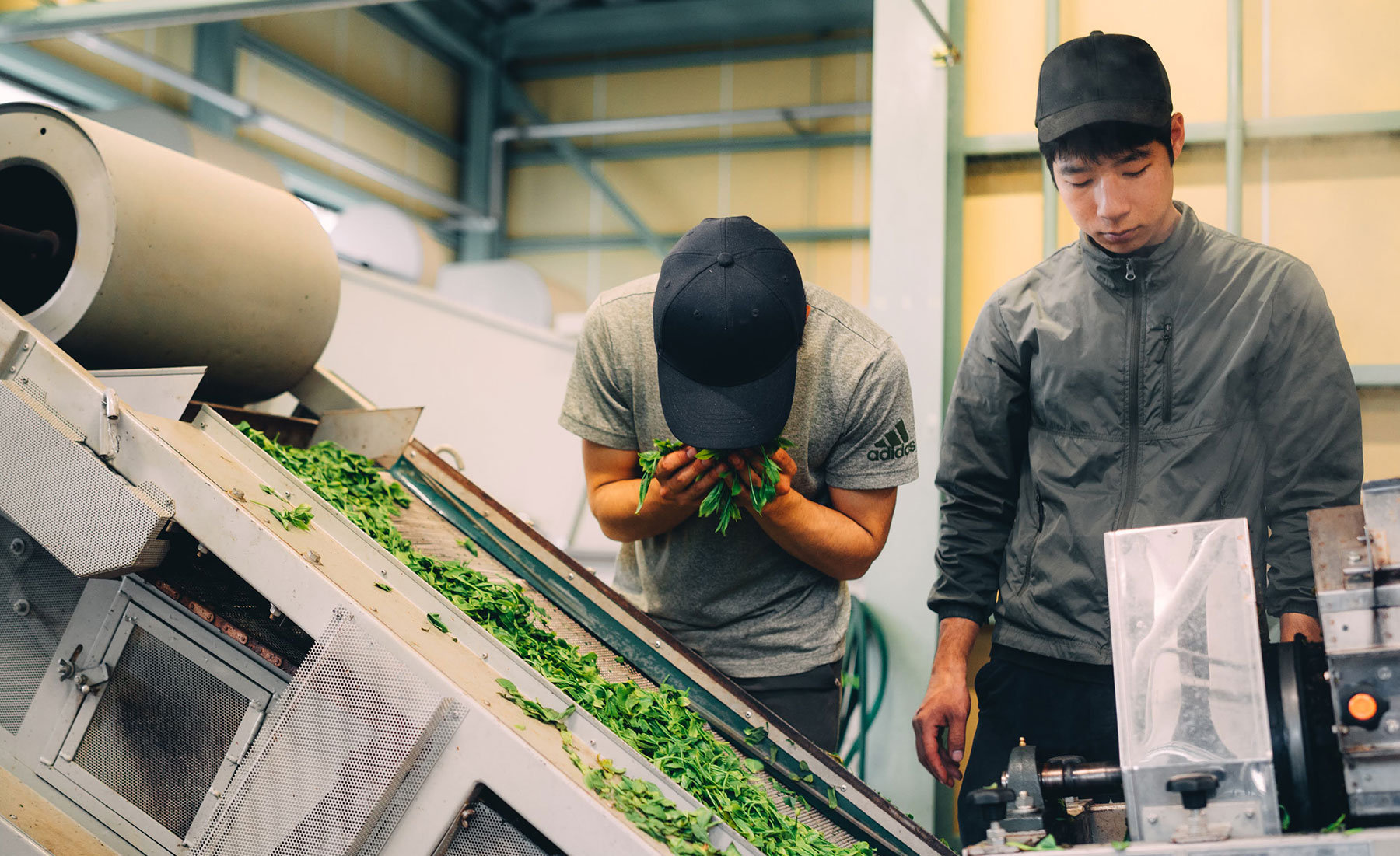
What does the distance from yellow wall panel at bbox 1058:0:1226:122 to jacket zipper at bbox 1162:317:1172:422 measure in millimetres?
1205

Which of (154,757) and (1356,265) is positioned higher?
(1356,265)

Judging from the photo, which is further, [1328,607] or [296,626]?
[296,626]

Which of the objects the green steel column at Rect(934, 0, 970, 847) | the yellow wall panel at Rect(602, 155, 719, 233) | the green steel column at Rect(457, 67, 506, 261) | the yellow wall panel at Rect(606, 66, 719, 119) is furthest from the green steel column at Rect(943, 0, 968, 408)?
the green steel column at Rect(457, 67, 506, 261)

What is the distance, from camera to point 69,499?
4.69 ft

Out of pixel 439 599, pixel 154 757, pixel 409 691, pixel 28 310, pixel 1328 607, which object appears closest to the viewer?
pixel 1328 607

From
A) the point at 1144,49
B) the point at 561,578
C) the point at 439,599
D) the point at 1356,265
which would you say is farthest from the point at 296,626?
the point at 1356,265

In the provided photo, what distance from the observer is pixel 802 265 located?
8867mm

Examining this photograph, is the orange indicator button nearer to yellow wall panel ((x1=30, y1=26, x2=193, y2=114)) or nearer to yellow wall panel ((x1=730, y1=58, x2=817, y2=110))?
yellow wall panel ((x1=30, y1=26, x2=193, y2=114))

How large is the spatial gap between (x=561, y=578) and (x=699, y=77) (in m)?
7.94

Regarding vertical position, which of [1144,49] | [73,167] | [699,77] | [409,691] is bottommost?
[409,691]

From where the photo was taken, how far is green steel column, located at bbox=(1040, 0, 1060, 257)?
109 inches

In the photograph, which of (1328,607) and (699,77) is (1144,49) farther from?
(699,77)

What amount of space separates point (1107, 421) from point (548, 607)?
107 cm

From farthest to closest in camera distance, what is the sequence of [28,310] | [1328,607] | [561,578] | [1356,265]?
[1356,265]
[561,578]
[28,310]
[1328,607]
